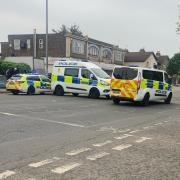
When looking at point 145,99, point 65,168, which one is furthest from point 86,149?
point 145,99

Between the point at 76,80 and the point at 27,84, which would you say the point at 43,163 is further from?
the point at 27,84

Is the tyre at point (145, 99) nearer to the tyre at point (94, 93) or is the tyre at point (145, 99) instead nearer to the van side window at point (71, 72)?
the tyre at point (94, 93)

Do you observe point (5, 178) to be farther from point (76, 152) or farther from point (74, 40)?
point (74, 40)

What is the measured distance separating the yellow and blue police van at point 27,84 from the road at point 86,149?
1302cm

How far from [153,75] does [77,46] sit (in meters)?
38.7

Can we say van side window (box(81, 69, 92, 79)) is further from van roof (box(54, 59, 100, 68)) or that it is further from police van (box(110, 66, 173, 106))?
police van (box(110, 66, 173, 106))

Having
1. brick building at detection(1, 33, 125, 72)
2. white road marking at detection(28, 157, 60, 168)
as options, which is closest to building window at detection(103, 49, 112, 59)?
brick building at detection(1, 33, 125, 72)

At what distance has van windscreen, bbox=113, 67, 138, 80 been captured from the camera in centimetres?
1878

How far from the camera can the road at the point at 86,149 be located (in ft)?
19.3

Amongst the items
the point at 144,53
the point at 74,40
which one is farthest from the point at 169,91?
the point at 144,53

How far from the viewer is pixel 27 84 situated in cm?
2520

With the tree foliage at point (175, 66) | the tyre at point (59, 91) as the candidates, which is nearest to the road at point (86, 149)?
the tyre at point (59, 91)

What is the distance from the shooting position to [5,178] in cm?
541

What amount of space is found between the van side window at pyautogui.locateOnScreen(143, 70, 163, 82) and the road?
7.14 meters
